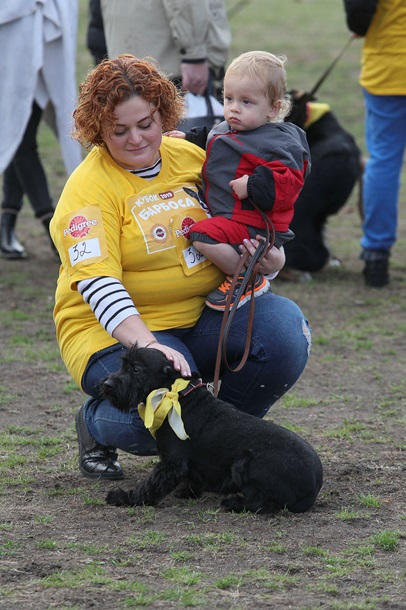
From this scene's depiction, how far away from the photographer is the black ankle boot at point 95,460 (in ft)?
12.6

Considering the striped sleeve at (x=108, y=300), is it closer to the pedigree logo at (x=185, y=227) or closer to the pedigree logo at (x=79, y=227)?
the pedigree logo at (x=79, y=227)

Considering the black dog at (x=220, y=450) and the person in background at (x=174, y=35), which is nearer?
the black dog at (x=220, y=450)

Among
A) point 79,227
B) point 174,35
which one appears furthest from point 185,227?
point 174,35

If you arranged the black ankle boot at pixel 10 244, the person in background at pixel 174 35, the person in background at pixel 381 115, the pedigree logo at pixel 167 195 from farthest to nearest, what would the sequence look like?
the black ankle boot at pixel 10 244 → the person in background at pixel 381 115 → the person in background at pixel 174 35 → the pedigree logo at pixel 167 195

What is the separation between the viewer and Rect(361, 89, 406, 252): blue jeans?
6492mm

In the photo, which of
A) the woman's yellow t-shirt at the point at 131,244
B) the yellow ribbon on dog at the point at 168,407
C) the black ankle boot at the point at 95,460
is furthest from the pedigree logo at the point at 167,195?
the black ankle boot at the point at 95,460

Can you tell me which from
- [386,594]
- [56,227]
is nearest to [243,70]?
[56,227]

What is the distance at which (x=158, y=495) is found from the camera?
350 centimetres

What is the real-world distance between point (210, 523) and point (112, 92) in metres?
1.46

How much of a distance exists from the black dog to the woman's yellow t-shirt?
37cm

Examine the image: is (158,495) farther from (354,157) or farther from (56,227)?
(354,157)

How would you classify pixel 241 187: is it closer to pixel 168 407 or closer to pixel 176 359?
pixel 176 359

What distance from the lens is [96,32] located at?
686cm

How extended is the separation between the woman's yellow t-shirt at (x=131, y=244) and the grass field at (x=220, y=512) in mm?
561
